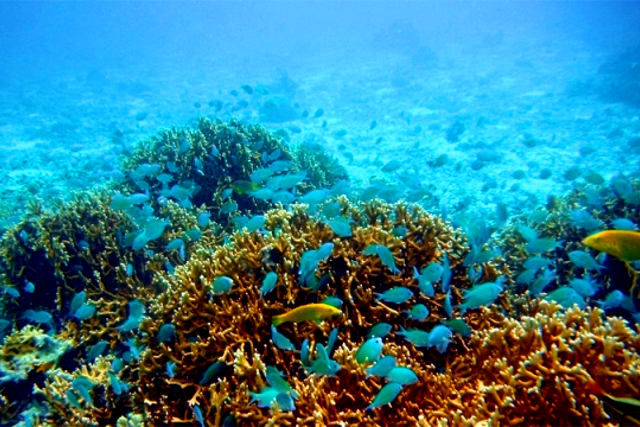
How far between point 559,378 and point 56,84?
53245 mm

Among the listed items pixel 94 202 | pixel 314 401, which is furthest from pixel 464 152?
pixel 314 401

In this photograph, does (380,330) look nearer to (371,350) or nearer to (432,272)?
(371,350)

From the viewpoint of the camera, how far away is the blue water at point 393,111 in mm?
A: 14141

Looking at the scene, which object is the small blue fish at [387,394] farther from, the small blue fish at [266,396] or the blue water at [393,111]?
the blue water at [393,111]

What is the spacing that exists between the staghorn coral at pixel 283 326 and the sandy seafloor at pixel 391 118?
2.75 m

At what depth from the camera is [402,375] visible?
3088 millimetres

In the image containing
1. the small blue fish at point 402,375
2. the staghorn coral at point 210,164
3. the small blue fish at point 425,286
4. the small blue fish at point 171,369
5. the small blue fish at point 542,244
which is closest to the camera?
the small blue fish at point 402,375

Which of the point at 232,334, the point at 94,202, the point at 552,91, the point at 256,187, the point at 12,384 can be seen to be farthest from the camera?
the point at 552,91

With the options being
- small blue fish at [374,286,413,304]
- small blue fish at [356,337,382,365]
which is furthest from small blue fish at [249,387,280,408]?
small blue fish at [374,286,413,304]

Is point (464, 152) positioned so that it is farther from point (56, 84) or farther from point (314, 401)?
point (56, 84)

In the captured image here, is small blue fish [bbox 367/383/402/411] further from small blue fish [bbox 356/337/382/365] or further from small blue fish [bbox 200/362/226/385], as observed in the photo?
small blue fish [bbox 200/362/226/385]

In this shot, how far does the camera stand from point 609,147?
17.8 meters

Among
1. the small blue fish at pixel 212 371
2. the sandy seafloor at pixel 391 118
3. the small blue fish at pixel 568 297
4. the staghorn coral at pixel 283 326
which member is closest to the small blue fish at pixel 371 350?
the staghorn coral at pixel 283 326

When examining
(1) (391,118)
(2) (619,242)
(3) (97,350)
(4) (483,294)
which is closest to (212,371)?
(3) (97,350)
